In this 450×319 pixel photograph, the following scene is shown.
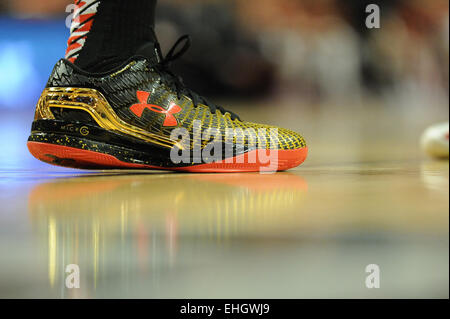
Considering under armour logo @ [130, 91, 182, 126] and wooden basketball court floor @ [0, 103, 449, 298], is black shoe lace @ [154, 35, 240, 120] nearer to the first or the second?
under armour logo @ [130, 91, 182, 126]

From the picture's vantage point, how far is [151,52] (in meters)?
0.83

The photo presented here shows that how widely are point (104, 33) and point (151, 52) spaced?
0.09 meters

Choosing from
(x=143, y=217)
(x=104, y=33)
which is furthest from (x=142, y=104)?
(x=143, y=217)

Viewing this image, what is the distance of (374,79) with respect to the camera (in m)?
2.40

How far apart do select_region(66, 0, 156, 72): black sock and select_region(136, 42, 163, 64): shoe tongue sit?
0.01 metres

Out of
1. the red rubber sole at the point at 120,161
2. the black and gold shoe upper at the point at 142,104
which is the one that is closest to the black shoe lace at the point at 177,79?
the black and gold shoe upper at the point at 142,104

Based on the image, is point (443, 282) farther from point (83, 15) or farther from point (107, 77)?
point (83, 15)

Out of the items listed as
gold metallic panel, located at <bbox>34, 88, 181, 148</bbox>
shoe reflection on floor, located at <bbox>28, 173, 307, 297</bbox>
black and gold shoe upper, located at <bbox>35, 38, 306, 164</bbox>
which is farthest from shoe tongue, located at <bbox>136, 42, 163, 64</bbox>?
shoe reflection on floor, located at <bbox>28, 173, 307, 297</bbox>

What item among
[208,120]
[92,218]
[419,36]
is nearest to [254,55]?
[419,36]

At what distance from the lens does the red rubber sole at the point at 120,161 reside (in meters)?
0.73

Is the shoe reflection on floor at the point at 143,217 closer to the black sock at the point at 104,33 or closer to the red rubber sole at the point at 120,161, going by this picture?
the red rubber sole at the point at 120,161

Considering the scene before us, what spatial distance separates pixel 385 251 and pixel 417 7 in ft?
8.15

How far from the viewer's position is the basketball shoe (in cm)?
74

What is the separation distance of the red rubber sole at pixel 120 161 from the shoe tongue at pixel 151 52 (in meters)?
0.20
